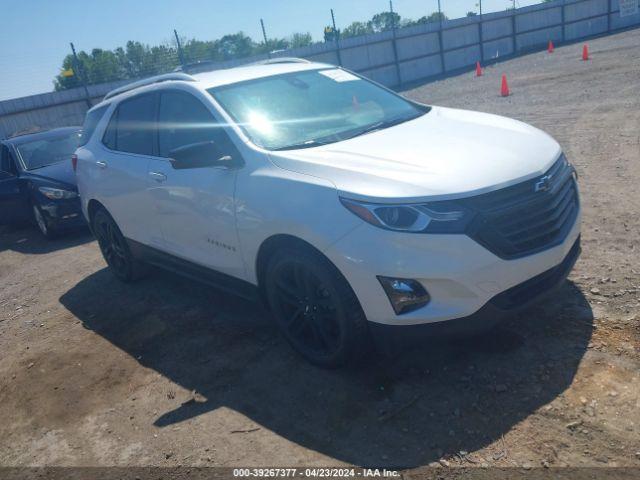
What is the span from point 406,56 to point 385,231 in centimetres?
2559

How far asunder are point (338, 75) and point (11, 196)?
687 cm

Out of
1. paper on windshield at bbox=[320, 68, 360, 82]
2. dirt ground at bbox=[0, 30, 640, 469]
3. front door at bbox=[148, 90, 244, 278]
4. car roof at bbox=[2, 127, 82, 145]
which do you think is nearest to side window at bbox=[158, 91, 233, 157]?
front door at bbox=[148, 90, 244, 278]

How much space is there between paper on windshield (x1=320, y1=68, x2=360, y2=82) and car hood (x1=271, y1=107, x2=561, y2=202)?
106cm

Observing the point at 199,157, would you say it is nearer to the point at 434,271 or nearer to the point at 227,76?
the point at 227,76

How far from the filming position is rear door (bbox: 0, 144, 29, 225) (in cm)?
940

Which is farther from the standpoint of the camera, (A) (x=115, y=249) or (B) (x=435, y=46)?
(B) (x=435, y=46)

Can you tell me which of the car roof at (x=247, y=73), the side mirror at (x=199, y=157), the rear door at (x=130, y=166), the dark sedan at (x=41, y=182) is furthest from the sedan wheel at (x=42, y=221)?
the side mirror at (x=199, y=157)

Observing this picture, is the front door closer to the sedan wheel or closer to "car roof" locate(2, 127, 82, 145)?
the sedan wheel

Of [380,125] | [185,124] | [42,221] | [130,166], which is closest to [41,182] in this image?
[42,221]

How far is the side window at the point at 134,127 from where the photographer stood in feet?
16.3

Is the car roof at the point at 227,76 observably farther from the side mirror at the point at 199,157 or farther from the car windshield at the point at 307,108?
the side mirror at the point at 199,157

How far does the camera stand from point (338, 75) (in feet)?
16.5

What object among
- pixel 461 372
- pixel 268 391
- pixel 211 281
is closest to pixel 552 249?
pixel 461 372

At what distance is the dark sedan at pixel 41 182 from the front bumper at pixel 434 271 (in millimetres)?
6598
